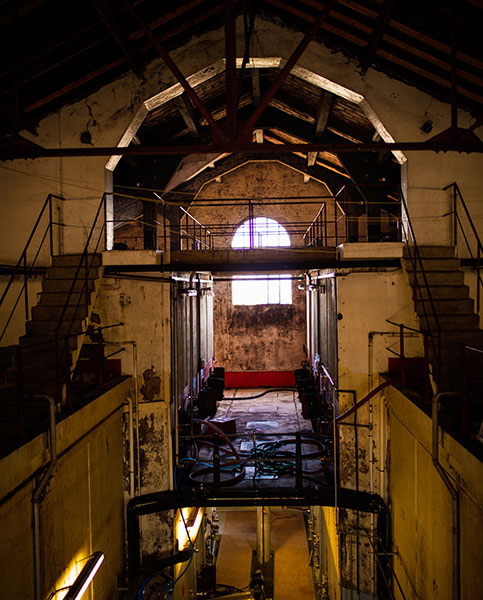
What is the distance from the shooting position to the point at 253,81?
35.0ft

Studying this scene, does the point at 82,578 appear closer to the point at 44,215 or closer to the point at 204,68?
the point at 44,215

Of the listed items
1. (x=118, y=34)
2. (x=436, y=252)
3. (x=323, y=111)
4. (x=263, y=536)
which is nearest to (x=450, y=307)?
(x=436, y=252)

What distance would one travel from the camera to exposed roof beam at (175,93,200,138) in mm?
9539

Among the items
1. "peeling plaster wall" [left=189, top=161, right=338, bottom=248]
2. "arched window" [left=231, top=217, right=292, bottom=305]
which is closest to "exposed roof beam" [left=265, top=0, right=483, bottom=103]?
"peeling plaster wall" [left=189, top=161, right=338, bottom=248]

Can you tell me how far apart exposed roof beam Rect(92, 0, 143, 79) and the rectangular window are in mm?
10238

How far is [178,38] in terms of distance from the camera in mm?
8602

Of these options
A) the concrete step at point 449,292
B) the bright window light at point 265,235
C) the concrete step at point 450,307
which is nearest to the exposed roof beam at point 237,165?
the bright window light at point 265,235

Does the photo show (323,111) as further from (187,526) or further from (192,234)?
(187,526)

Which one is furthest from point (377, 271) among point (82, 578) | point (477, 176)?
point (82, 578)

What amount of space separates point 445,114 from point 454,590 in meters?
7.58

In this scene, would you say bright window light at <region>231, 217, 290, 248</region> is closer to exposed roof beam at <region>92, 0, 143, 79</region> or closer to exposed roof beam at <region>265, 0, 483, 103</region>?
exposed roof beam at <region>92, 0, 143, 79</region>

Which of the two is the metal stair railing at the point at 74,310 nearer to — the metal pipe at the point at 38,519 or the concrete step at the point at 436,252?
the metal pipe at the point at 38,519

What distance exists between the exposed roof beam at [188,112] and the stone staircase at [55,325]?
12.9 feet

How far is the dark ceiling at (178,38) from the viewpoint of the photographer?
6949 mm
